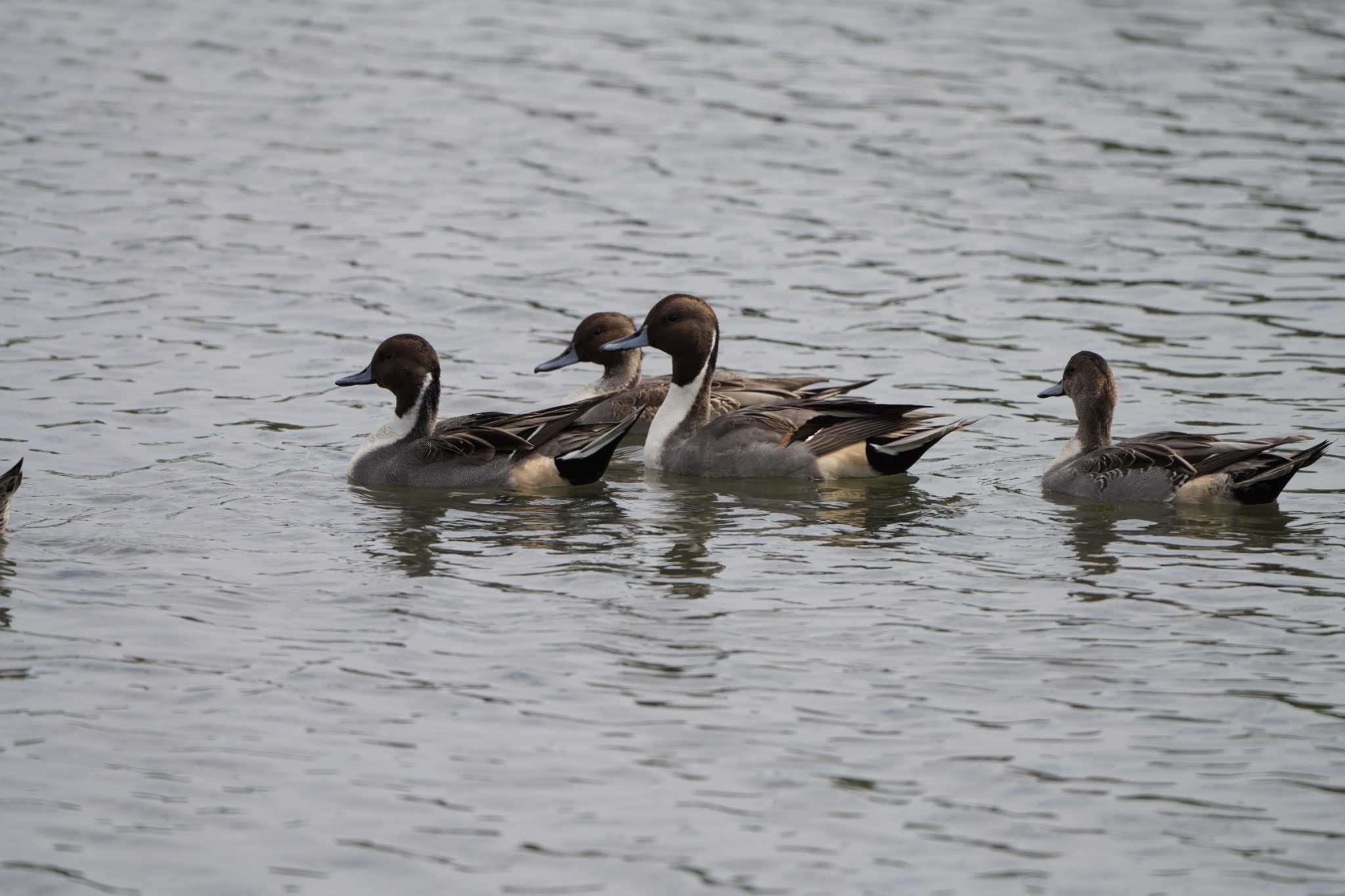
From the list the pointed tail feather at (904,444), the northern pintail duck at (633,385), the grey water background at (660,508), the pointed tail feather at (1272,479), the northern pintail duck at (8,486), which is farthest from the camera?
the northern pintail duck at (633,385)

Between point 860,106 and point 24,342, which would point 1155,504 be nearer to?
point 24,342

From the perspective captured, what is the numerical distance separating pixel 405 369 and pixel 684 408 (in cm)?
178

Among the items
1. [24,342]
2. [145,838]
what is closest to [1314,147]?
[24,342]

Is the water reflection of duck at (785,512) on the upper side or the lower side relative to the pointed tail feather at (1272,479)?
lower

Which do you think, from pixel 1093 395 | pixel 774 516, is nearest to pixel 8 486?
pixel 774 516

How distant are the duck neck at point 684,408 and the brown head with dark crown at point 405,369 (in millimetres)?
1430

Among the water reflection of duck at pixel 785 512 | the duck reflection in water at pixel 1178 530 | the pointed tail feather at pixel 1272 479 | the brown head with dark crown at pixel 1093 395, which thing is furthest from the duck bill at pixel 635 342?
the pointed tail feather at pixel 1272 479

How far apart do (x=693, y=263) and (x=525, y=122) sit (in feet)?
18.7

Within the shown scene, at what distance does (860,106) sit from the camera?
22047 mm

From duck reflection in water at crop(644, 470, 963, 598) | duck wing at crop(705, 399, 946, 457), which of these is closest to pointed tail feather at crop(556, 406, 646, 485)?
duck reflection in water at crop(644, 470, 963, 598)

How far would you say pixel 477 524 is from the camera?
1040 centimetres

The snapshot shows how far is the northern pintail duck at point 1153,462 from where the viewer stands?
33.7ft

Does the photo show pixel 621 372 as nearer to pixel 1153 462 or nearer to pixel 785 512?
pixel 785 512

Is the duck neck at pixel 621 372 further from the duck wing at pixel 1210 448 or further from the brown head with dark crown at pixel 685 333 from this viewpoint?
the duck wing at pixel 1210 448
